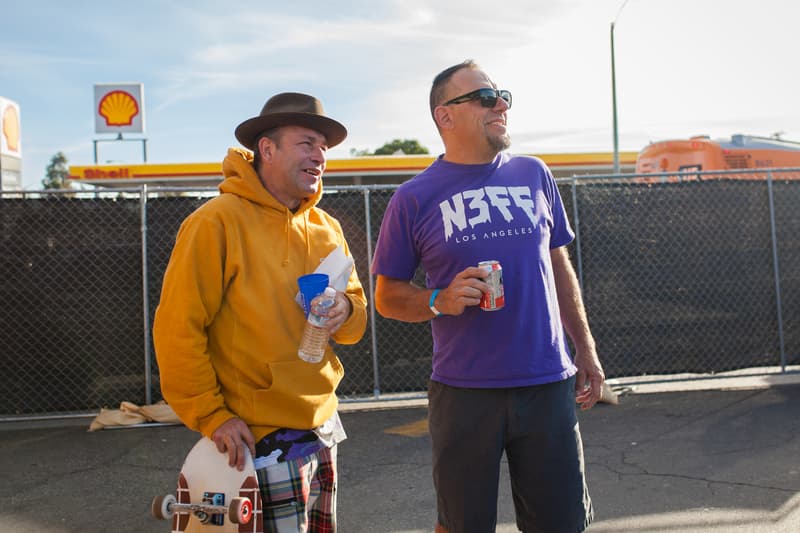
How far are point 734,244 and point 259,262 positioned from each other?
6.75 metres

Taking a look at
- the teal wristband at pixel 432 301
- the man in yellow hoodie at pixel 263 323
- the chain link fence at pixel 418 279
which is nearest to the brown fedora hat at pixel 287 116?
the man in yellow hoodie at pixel 263 323

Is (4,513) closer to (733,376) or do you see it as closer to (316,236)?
(316,236)

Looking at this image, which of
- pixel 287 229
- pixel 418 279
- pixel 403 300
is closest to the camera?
pixel 287 229

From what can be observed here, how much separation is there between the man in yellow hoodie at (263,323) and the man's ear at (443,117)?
1.79 feet

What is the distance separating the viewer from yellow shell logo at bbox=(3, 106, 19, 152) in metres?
13.6

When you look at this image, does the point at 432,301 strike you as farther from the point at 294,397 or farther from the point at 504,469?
the point at 504,469

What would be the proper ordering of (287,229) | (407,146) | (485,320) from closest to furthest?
(287,229) < (485,320) < (407,146)

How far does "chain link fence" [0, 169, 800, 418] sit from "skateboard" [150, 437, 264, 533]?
183 inches

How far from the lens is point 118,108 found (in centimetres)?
2353

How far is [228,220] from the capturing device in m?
2.47

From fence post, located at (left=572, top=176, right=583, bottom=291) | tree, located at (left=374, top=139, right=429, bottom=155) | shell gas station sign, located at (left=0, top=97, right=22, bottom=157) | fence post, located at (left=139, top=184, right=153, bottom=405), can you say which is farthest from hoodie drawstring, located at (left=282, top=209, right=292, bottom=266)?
tree, located at (left=374, top=139, right=429, bottom=155)

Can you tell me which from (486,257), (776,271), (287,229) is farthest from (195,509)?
(776,271)

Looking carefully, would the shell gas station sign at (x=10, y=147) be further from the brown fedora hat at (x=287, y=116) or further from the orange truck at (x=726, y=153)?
the orange truck at (x=726, y=153)

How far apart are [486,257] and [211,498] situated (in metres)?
1.32
